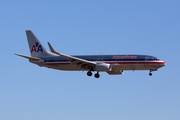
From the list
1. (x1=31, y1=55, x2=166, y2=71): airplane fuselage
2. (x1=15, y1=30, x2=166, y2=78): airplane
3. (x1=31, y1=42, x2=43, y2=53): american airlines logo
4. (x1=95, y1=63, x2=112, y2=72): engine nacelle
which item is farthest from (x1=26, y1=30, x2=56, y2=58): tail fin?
(x1=95, y1=63, x2=112, y2=72): engine nacelle

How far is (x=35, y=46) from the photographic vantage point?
84.5 m

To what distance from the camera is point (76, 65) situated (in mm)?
77250

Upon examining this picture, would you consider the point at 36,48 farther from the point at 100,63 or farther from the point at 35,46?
the point at 100,63

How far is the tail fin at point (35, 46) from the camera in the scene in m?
83.1

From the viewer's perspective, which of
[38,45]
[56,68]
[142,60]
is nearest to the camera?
[142,60]

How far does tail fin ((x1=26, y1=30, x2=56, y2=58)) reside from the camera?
83131mm

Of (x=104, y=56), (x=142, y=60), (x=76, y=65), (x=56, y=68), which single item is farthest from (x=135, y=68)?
(x=56, y=68)

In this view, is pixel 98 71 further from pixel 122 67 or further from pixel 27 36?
pixel 27 36

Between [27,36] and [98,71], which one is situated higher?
[27,36]

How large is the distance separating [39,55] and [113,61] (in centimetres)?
1868

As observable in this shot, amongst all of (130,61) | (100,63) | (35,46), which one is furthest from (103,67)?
(35,46)

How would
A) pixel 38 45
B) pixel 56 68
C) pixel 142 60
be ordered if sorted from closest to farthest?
pixel 142 60
pixel 56 68
pixel 38 45

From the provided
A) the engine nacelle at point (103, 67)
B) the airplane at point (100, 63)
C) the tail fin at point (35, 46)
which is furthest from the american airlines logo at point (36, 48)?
the engine nacelle at point (103, 67)

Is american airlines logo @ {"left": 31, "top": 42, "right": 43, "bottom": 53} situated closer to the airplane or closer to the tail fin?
the tail fin
